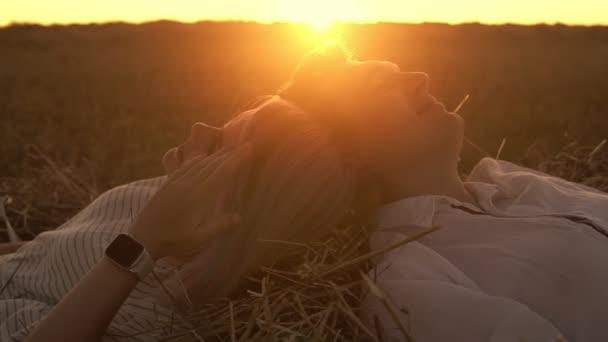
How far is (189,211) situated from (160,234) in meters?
0.11

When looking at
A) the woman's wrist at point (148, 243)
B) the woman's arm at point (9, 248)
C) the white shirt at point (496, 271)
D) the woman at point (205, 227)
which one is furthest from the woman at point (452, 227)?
the woman's arm at point (9, 248)

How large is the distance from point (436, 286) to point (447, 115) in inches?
31.7

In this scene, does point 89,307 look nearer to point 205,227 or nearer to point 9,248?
point 205,227

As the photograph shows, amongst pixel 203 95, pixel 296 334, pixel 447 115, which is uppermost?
pixel 447 115

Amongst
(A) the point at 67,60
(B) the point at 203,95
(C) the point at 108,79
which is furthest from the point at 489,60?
(A) the point at 67,60

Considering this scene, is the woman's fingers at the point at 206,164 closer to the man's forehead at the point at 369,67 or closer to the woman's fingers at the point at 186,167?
the woman's fingers at the point at 186,167

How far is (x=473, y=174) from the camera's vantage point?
293cm

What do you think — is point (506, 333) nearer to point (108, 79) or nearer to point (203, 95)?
point (203, 95)

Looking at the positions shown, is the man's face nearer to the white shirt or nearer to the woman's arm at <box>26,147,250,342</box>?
the white shirt

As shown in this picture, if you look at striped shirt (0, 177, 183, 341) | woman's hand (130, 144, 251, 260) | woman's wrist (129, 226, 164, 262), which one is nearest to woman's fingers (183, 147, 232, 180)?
woman's hand (130, 144, 251, 260)

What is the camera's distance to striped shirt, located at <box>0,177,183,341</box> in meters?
2.10

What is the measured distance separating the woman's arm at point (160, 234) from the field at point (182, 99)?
100 cm

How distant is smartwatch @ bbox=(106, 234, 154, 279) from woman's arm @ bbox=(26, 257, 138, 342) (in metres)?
0.02

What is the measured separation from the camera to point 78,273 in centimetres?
240
